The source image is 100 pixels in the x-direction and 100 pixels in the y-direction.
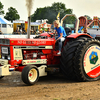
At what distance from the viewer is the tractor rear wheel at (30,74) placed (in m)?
5.30

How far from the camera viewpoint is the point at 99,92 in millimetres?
4789

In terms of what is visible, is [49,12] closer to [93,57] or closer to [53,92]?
[93,57]

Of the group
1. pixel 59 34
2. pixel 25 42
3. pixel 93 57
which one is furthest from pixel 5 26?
pixel 93 57

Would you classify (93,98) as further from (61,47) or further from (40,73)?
(61,47)

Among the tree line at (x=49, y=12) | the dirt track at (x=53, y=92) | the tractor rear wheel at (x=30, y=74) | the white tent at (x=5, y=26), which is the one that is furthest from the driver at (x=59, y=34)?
the tree line at (x=49, y=12)

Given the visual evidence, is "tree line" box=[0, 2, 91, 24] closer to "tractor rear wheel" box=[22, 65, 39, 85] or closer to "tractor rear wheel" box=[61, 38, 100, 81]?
"tractor rear wheel" box=[61, 38, 100, 81]

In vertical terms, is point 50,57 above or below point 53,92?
above

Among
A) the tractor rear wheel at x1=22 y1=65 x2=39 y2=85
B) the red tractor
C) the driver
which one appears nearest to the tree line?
the driver

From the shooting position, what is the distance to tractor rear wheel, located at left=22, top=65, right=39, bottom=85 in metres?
5.30

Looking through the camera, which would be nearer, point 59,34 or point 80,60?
point 80,60

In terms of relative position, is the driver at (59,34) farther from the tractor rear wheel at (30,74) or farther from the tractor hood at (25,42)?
the tractor rear wheel at (30,74)

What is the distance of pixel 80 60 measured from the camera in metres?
5.77

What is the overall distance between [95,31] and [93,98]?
5.78 meters

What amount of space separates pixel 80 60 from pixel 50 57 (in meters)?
1.07
